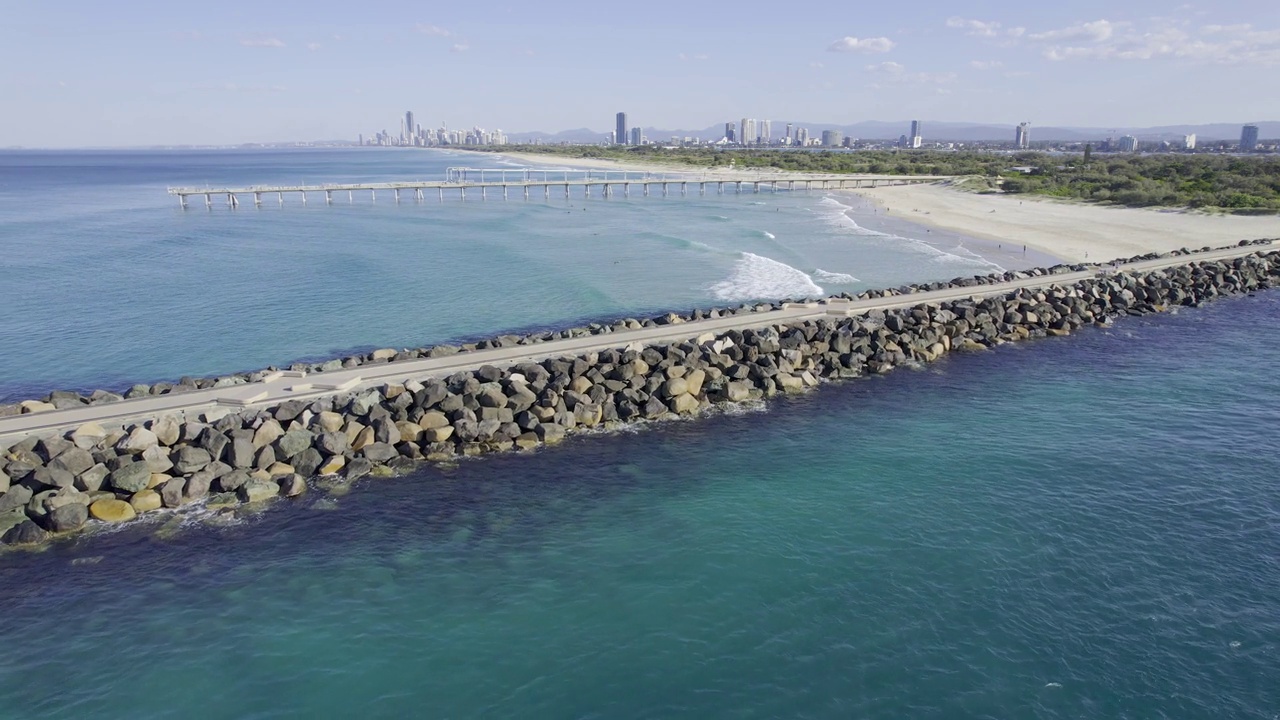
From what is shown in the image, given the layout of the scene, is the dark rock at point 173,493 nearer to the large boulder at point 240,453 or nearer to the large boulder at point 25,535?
the large boulder at point 240,453

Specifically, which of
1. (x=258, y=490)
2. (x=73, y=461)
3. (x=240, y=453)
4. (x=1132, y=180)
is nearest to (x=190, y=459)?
(x=240, y=453)

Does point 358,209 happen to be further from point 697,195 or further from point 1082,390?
point 1082,390

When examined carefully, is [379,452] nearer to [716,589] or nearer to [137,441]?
[137,441]

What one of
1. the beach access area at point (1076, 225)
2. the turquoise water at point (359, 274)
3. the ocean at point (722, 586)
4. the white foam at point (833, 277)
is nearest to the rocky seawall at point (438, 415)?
the ocean at point (722, 586)

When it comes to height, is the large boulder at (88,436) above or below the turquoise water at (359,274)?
below

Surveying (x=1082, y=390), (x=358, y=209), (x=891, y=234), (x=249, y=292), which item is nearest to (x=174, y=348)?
(x=249, y=292)

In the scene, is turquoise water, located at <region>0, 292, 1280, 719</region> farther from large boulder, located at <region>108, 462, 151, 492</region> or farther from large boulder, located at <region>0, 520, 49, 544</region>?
large boulder, located at <region>108, 462, 151, 492</region>

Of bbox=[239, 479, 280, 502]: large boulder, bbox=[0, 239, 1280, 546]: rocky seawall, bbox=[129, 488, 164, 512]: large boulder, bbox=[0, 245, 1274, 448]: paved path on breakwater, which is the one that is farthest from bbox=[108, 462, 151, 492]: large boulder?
bbox=[0, 245, 1274, 448]: paved path on breakwater
